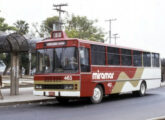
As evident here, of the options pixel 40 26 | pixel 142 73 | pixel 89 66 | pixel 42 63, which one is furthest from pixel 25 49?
pixel 40 26

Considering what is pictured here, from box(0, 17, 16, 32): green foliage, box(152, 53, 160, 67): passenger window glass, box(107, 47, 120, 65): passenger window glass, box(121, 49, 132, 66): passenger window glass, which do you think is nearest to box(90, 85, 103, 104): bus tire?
box(107, 47, 120, 65): passenger window glass

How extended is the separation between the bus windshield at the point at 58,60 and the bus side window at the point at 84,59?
343 mm

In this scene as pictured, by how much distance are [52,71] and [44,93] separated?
1.05m

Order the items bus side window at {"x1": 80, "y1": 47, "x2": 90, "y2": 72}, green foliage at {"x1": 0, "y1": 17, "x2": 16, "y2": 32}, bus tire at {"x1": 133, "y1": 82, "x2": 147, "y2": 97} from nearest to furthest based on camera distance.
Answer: bus side window at {"x1": 80, "y1": 47, "x2": 90, "y2": 72} → bus tire at {"x1": 133, "y1": 82, "x2": 147, "y2": 97} → green foliage at {"x1": 0, "y1": 17, "x2": 16, "y2": 32}

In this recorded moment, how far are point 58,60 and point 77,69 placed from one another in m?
1.01

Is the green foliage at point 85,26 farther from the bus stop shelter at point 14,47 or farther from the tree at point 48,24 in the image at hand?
the bus stop shelter at point 14,47

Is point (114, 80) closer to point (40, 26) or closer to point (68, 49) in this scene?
point (68, 49)

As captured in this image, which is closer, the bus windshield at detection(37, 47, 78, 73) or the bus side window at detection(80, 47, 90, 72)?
the bus windshield at detection(37, 47, 78, 73)

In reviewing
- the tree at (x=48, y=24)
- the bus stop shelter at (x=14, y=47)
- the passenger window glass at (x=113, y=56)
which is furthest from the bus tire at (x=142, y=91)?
the tree at (x=48, y=24)

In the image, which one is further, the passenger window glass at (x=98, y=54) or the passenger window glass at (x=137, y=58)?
the passenger window glass at (x=137, y=58)

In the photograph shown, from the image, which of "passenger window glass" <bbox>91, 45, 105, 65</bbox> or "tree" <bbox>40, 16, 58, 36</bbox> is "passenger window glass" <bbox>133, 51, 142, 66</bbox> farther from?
"tree" <bbox>40, 16, 58, 36</bbox>

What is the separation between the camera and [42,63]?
16688 mm

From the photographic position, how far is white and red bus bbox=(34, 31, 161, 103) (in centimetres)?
1569

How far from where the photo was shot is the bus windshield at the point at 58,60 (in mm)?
15750
